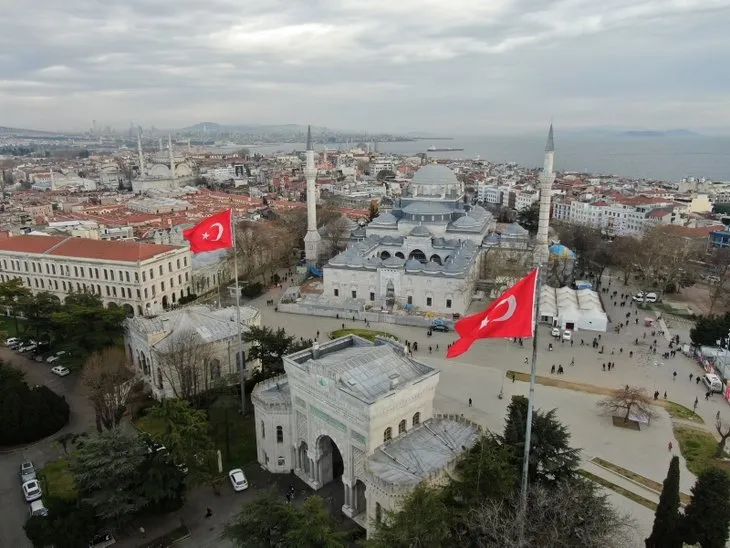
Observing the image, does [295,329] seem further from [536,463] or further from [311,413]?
[536,463]

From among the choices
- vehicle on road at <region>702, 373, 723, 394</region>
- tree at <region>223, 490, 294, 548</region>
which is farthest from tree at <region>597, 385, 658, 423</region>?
tree at <region>223, 490, 294, 548</region>

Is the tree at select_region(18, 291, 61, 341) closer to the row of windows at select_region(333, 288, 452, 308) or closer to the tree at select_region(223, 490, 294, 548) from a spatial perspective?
the row of windows at select_region(333, 288, 452, 308)

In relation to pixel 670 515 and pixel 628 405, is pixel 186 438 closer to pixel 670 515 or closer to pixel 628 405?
pixel 670 515

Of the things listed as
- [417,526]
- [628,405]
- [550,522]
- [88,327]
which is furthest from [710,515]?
[88,327]

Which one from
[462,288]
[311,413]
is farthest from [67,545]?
[462,288]

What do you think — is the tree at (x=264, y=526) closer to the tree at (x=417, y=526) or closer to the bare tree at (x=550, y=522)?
the tree at (x=417, y=526)

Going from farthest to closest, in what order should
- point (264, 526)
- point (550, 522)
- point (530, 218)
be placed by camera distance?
point (530, 218) < point (264, 526) < point (550, 522)

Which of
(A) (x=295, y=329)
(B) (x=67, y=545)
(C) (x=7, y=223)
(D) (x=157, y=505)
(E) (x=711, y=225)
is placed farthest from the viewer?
(C) (x=7, y=223)
